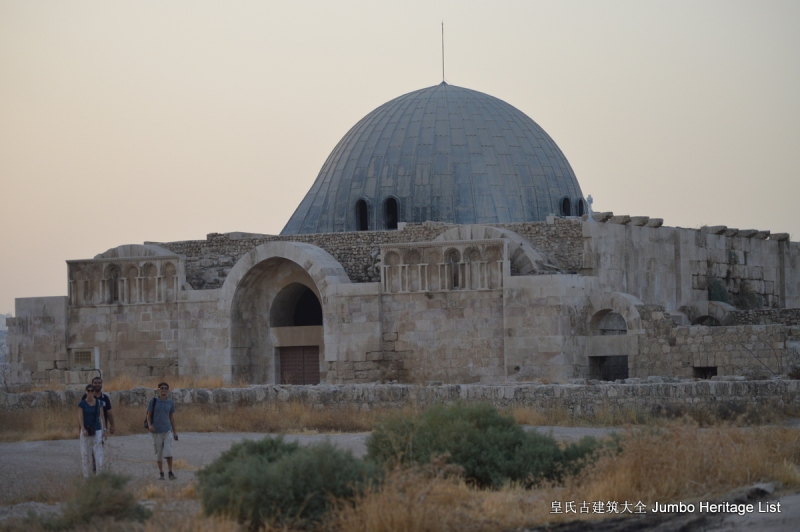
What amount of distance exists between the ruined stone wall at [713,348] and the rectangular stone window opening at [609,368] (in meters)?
1.13

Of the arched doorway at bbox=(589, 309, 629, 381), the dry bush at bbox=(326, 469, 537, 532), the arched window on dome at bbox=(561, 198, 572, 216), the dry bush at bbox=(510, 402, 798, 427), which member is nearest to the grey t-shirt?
the dry bush at bbox=(326, 469, 537, 532)

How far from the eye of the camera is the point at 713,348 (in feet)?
78.4

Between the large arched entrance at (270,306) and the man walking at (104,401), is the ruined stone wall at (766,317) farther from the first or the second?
the man walking at (104,401)

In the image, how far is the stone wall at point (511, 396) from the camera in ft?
59.9

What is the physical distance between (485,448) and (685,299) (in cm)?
1858

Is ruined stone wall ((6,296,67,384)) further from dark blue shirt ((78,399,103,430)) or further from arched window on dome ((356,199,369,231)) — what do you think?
dark blue shirt ((78,399,103,430))

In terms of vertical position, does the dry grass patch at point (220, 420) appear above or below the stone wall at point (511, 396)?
below

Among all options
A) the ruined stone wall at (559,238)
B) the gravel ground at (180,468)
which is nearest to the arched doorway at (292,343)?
the ruined stone wall at (559,238)

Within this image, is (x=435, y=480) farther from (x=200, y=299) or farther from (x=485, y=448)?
(x=200, y=299)

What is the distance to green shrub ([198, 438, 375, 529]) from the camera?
10188mm

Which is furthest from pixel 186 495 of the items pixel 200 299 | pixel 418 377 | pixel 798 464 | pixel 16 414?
pixel 200 299

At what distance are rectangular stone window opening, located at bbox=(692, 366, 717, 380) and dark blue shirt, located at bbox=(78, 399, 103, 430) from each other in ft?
46.7

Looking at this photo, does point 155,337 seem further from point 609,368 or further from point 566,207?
point 566,207

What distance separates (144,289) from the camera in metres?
29.1
